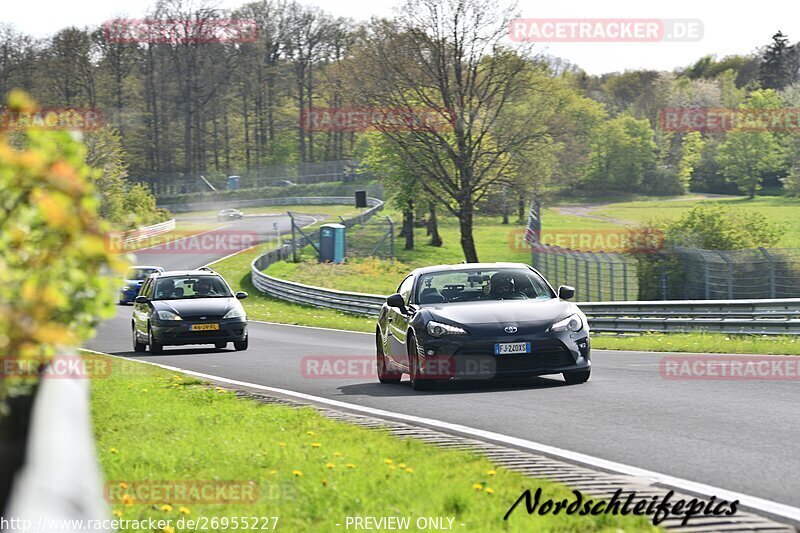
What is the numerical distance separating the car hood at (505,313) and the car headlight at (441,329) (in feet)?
0.30

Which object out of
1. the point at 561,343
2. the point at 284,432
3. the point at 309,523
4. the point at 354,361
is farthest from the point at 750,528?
the point at 354,361

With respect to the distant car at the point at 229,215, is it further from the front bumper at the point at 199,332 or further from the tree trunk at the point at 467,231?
the front bumper at the point at 199,332

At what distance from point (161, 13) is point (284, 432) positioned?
85867mm

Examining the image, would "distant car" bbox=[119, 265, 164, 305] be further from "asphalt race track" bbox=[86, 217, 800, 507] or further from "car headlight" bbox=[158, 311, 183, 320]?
"asphalt race track" bbox=[86, 217, 800, 507]

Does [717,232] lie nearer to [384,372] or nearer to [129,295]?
[129,295]

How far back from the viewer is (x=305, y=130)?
11606 centimetres

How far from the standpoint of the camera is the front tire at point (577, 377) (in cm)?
1395

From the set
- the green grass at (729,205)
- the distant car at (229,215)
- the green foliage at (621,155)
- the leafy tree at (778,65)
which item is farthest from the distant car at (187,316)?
the leafy tree at (778,65)

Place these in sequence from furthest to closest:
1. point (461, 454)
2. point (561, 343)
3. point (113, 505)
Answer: point (561, 343) → point (461, 454) → point (113, 505)

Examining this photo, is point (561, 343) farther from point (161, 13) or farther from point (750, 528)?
point (161, 13)

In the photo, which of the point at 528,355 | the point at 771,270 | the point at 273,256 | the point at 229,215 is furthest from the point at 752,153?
the point at 528,355

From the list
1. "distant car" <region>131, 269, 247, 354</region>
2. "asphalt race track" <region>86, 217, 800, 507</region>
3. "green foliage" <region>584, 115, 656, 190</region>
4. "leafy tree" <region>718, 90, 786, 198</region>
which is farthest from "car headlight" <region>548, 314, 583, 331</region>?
"green foliage" <region>584, 115, 656, 190</region>

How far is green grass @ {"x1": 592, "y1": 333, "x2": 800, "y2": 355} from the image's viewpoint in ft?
65.0

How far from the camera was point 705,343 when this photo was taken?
21484 millimetres
